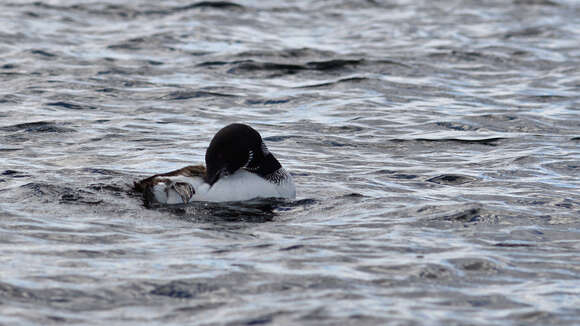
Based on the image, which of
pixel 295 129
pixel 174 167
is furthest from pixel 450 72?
pixel 174 167

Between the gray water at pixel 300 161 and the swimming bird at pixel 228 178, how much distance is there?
0.18 metres

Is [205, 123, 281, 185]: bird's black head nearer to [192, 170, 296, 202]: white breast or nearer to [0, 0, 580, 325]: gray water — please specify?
[192, 170, 296, 202]: white breast

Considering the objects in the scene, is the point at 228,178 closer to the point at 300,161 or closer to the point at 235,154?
the point at 235,154

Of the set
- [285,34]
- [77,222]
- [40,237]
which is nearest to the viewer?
[40,237]

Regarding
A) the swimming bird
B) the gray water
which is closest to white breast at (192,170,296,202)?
the swimming bird

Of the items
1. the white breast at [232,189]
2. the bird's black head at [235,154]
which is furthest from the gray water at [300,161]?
the bird's black head at [235,154]

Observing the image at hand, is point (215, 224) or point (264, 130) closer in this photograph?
point (215, 224)

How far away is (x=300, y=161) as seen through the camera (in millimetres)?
12336

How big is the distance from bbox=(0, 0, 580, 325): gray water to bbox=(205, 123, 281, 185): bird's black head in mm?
447

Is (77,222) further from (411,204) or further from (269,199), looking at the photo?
(411,204)

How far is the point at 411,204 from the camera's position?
991 cm

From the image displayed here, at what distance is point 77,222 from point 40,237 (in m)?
0.59

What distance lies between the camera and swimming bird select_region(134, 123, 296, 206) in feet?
32.0

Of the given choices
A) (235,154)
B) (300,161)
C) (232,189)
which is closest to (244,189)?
(232,189)
